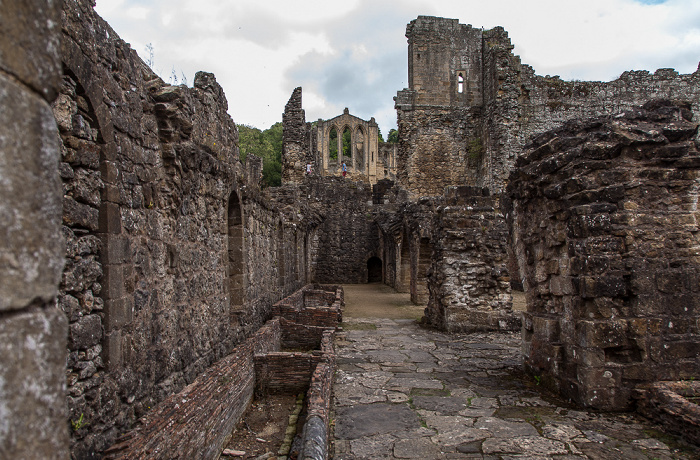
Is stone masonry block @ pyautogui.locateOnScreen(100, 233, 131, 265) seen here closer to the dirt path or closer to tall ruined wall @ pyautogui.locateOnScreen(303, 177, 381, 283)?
the dirt path

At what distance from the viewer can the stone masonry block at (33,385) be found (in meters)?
0.93

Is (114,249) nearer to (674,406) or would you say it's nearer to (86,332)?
(86,332)

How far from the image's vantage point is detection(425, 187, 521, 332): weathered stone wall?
358 inches

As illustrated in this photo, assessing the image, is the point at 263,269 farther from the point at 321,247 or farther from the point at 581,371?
the point at 321,247

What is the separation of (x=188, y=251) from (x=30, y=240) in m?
4.25

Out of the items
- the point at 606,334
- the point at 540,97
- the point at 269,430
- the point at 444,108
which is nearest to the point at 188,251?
the point at 269,430

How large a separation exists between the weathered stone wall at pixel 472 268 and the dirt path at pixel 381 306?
262 cm

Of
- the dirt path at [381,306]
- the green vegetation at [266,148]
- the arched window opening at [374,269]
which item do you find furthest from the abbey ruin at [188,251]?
the green vegetation at [266,148]

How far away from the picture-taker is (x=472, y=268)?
9273 mm

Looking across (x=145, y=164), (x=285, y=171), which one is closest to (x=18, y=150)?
(x=145, y=164)

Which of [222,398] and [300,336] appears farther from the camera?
[300,336]

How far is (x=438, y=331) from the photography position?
938cm

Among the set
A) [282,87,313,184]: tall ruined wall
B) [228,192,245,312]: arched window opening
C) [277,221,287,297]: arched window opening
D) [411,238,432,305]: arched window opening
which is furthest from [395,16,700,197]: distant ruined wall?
[228,192,245,312]: arched window opening

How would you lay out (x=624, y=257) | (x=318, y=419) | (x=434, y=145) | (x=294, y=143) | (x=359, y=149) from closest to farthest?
Answer: 1. (x=318, y=419)
2. (x=624, y=257)
3. (x=294, y=143)
4. (x=434, y=145)
5. (x=359, y=149)
